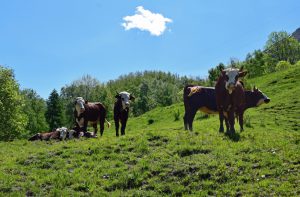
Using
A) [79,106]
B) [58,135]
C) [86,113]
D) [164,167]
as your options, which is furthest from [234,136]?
[58,135]

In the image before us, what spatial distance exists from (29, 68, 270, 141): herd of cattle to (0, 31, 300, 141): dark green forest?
28229mm

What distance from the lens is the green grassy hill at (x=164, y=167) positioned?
1345 centimetres

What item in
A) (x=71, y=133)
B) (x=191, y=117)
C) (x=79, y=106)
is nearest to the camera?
(x=191, y=117)

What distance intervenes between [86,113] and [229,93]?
11.0 m

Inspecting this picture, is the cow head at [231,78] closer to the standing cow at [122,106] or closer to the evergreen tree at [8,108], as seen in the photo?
the standing cow at [122,106]

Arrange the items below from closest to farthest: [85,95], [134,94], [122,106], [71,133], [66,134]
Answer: [122,106]
[71,133]
[66,134]
[85,95]
[134,94]

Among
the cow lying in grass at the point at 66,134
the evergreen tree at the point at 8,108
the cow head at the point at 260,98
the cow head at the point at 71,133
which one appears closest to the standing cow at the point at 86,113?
the cow lying in grass at the point at 66,134

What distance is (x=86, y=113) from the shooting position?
27484 mm

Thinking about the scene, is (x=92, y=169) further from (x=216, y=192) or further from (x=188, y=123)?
(x=188, y=123)

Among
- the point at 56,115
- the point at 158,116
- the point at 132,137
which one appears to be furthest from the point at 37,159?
the point at 56,115

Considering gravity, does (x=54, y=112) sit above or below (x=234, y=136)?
above

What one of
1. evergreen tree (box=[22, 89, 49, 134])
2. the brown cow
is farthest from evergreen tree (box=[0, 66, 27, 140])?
the brown cow

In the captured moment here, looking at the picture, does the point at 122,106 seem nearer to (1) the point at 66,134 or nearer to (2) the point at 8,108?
(1) the point at 66,134

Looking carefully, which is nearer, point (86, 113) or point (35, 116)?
point (86, 113)
